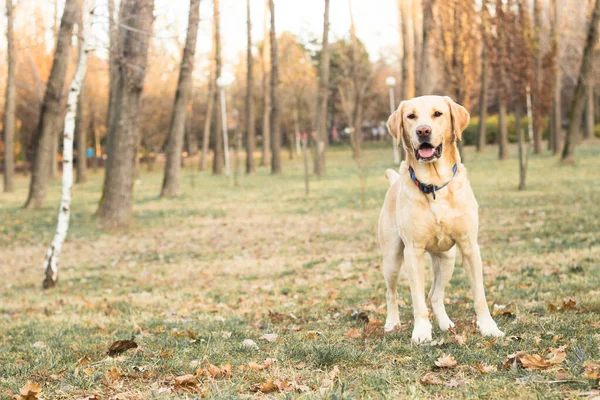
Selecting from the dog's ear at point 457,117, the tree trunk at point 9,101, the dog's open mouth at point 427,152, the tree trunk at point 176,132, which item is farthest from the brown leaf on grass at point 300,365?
the tree trunk at point 9,101

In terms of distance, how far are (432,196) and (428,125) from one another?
19.5 inches

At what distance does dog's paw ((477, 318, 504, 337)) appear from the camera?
15.8 feet

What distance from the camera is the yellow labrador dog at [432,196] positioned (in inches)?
186

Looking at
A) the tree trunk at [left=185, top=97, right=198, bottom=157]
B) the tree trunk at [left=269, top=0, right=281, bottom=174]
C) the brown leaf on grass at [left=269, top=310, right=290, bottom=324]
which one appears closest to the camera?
the brown leaf on grass at [left=269, top=310, right=290, bottom=324]

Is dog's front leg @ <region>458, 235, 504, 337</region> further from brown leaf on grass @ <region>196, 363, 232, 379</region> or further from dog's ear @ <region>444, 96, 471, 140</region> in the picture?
brown leaf on grass @ <region>196, 363, 232, 379</region>

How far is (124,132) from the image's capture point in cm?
1498

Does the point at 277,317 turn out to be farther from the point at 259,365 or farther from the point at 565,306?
the point at 565,306

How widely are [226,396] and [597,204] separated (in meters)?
12.0

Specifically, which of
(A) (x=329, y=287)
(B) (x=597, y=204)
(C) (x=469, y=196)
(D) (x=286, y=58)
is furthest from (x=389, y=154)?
(C) (x=469, y=196)

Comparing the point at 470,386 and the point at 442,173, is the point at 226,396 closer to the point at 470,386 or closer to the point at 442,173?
the point at 470,386

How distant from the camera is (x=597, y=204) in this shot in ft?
45.7

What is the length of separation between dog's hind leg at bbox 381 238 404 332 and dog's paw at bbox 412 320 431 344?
0.49 metres

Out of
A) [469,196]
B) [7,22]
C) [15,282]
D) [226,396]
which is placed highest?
[7,22]

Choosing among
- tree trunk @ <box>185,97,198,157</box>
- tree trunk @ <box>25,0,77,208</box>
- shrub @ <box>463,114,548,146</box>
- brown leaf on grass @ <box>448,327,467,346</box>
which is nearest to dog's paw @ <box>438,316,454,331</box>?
brown leaf on grass @ <box>448,327,467,346</box>
